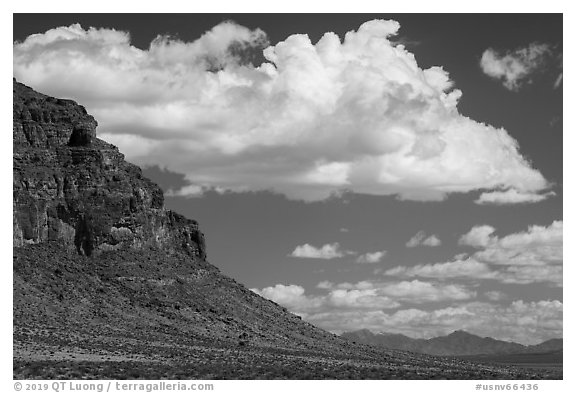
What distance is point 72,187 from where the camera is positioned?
175125mm

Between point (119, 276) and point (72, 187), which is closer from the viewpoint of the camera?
point (119, 276)

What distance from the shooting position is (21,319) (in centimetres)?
14125

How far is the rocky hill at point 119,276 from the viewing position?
5802 inches

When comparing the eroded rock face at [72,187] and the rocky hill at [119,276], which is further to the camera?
the eroded rock face at [72,187]

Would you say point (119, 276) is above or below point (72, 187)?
below

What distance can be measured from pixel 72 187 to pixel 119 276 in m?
17.3

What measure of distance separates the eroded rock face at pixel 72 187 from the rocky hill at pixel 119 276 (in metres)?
0.19

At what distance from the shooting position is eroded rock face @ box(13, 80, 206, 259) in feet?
555

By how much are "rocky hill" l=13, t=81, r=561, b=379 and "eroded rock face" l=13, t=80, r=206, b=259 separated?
0.19 m

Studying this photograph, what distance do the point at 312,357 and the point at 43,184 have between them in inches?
2142

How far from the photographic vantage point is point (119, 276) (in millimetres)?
172375

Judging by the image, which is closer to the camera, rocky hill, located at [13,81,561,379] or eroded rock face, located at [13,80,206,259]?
rocky hill, located at [13,81,561,379]
